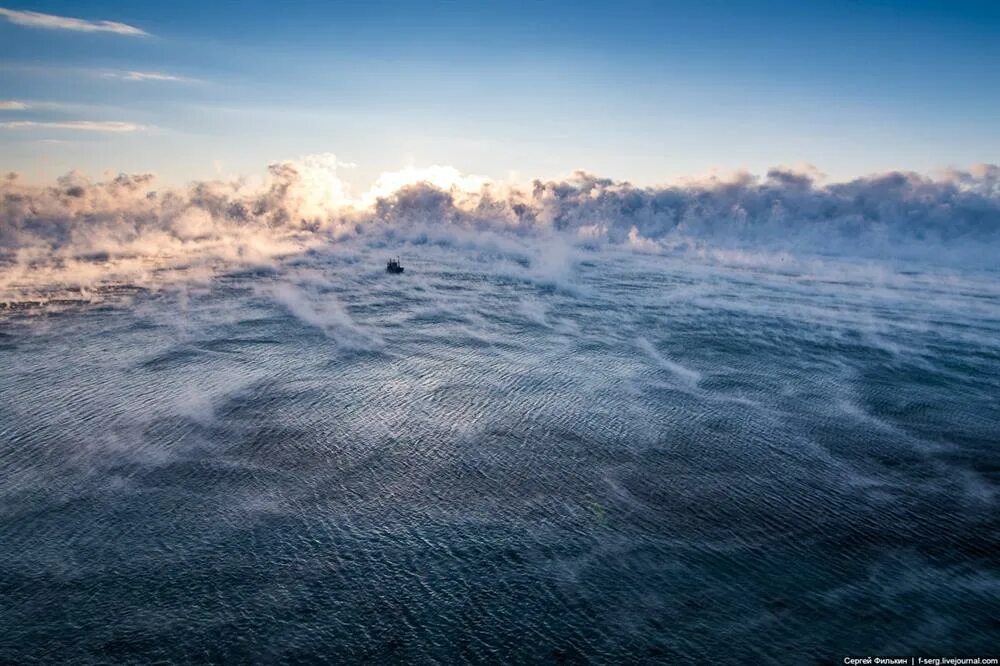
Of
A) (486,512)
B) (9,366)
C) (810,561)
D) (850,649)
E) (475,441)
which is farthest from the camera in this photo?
(9,366)

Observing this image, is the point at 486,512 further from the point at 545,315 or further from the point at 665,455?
the point at 545,315

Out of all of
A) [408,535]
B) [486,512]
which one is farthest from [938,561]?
[408,535]

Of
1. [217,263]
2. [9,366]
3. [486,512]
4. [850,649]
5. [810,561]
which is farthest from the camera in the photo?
[217,263]

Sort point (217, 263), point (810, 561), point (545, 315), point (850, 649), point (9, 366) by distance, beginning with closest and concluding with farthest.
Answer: point (850, 649) < point (810, 561) < point (9, 366) < point (545, 315) < point (217, 263)

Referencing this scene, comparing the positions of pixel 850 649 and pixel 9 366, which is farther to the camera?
pixel 9 366

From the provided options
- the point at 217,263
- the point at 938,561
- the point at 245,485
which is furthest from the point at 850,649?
the point at 217,263

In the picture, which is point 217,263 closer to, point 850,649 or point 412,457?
point 412,457
